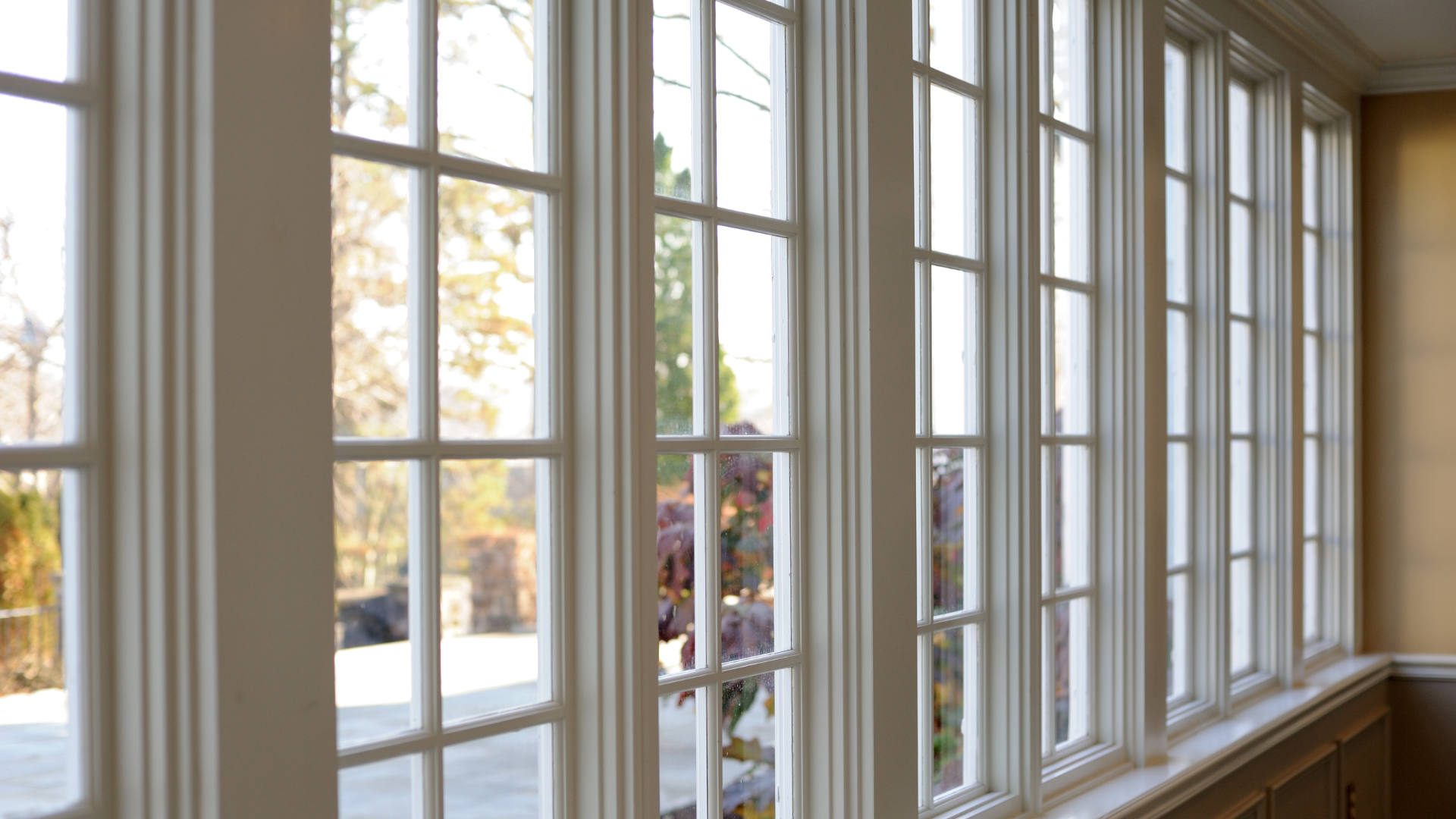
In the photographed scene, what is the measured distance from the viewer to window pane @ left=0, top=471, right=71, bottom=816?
3.84 feet

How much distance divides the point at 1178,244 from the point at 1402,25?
172 cm

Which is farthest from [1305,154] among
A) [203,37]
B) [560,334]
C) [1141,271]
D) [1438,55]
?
[203,37]

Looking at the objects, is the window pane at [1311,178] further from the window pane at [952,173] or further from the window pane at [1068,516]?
the window pane at [952,173]

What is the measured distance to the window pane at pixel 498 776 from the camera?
158cm

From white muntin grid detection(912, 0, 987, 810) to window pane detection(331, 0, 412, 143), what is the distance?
1.20m

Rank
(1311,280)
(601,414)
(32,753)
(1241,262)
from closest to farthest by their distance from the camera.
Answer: (32,753), (601,414), (1241,262), (1311,280)

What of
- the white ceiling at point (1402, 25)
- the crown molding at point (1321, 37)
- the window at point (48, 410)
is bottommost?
the window at point (48, 410)

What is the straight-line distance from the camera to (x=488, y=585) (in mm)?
1642

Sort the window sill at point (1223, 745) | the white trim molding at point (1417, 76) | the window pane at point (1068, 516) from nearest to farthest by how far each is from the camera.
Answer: the window sill at point (1223, 745)
the window pane at point (1068, 516)
the white trim molding at point (1417, 76)

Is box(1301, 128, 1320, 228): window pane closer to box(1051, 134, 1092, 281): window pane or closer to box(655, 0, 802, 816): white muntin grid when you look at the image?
box(1051, 134, 1092, 281): window pane

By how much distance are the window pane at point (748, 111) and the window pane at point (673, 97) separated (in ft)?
0.26

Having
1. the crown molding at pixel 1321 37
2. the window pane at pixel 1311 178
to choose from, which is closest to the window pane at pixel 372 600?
the crown molding at pixel 1321 37

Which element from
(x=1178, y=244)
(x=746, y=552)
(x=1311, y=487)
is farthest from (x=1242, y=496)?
(x=746, y=552)

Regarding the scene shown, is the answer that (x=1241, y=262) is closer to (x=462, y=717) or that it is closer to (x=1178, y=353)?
(x=1178, y=353)
